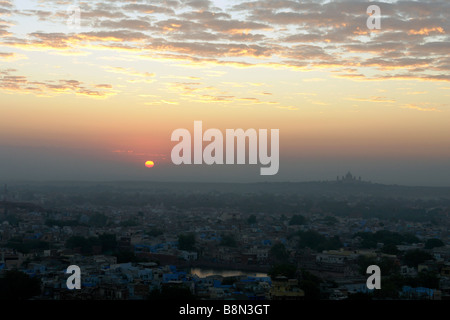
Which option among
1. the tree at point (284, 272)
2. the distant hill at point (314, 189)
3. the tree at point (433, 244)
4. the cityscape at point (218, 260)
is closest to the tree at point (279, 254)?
the cityscape at point (218, 260)

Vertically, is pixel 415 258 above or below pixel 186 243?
above

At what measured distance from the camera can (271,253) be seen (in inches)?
675

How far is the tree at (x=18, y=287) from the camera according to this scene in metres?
9.44

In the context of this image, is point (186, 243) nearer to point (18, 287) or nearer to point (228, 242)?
point (228, 242)

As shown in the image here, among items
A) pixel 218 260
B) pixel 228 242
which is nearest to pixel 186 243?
pixel 218 260

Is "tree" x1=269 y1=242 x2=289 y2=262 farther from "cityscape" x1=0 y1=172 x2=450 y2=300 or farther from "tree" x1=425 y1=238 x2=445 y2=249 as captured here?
"tree" x1=425 y1=238 x2=445 y2=249

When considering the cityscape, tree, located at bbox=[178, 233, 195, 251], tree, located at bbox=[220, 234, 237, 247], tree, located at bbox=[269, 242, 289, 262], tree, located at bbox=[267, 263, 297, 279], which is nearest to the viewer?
the cityscape

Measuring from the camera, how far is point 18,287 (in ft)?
31.3

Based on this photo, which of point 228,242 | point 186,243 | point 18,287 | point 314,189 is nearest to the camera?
point 18,287

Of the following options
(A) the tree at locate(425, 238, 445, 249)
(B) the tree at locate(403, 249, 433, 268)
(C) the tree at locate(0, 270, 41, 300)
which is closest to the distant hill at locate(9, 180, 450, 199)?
(A) the tree at locate(425, 238, 445, 249)

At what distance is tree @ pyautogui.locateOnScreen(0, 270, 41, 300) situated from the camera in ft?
31.0
